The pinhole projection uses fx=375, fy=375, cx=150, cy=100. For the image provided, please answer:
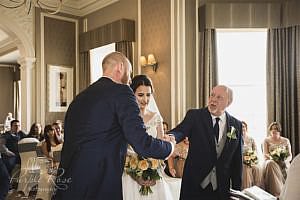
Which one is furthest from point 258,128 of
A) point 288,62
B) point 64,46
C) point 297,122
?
point 64,46

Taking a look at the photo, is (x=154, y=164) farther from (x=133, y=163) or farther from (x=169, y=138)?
(x=169, y=138)

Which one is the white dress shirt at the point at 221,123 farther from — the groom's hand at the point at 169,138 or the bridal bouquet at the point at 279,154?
the bridal bouquet at the point at 279,154

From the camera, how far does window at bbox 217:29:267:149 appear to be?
6582 mm

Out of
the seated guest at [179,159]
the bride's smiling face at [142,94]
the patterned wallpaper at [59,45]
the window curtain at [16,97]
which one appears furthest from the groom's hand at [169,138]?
the window curtain at [16,97]

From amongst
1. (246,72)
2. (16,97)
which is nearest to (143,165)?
(246,72)

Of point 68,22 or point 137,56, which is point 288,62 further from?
point 68,22

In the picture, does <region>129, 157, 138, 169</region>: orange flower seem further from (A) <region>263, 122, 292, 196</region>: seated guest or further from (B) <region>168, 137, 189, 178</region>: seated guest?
(A) <region>263, 122, 292, 196</region>: seated guest

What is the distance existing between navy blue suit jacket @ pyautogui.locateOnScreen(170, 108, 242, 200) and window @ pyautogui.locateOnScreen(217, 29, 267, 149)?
4.00 m

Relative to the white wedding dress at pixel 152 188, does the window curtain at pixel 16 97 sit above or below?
above

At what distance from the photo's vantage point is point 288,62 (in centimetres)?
628

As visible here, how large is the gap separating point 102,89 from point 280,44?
502 cm

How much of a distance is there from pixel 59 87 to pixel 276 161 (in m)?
5.24

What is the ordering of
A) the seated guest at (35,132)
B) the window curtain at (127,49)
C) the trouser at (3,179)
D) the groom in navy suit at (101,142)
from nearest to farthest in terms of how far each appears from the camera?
the groom in navy suit at (101,142), the trouser at (3,179), the window curtain at (127,49), the seated guest at (35,132)

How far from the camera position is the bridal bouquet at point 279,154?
5573 millimetres
